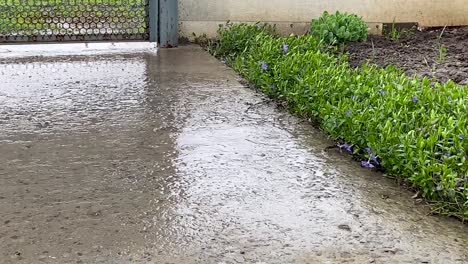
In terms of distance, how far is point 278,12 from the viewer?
236 inches

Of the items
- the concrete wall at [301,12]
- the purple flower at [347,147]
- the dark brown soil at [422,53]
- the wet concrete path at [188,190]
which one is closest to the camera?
the wet concrete path at [188,190]

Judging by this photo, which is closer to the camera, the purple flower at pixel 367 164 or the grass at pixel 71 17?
the purple flower at pixel 367 164

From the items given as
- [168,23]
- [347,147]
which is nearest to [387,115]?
[347,147]

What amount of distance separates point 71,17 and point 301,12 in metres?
2.13

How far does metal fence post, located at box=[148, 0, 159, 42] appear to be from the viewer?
5.49 m

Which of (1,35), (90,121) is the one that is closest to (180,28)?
(1,35)

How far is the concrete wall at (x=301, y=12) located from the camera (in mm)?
5828

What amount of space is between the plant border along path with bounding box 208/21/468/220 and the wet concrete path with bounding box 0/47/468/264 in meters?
0.09

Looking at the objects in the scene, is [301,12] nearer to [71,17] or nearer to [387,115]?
[71,17]

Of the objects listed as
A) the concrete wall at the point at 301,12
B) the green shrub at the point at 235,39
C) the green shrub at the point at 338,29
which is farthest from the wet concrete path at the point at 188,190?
the concrete wall at the point at 301,12

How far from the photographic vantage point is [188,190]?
7.92ft

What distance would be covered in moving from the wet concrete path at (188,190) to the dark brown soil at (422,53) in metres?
1.23

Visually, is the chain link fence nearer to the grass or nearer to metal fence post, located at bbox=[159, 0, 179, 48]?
the grass

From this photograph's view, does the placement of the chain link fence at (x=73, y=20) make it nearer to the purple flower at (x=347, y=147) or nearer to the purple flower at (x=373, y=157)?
the purple flower at (x=347, y=147)
